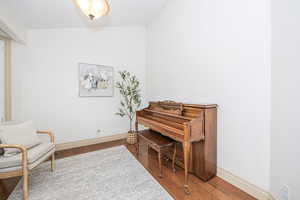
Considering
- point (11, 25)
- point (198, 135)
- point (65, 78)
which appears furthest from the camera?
point (65, 78)

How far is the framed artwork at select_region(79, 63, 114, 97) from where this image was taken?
3.17 m

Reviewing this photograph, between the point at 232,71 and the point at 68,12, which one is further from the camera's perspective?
the point at 68,12

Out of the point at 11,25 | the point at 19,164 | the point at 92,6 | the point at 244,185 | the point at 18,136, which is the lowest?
the point at 244,185

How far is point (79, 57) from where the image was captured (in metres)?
3.13

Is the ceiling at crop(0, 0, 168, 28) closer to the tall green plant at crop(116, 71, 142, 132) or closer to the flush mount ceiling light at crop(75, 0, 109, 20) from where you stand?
the flush mount ceiling light at crop(75, 0, 109, 20)

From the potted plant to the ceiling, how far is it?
1366 mm

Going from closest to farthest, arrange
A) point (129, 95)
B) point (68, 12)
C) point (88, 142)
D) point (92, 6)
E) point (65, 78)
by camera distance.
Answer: point (92, 6)
point (68, 12)
point (65, 78)
point (88, 142)
point (129, 95)

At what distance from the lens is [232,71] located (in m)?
1.75

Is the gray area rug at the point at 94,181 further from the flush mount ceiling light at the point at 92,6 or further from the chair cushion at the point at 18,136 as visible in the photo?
the flush mount ceiling light at the point at 92,6

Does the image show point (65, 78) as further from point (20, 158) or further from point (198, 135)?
point (198, 135)

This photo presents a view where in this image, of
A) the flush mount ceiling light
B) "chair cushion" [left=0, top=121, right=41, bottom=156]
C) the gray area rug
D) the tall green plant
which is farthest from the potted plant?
the flush mount ceiling light

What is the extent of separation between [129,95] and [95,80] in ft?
3.17

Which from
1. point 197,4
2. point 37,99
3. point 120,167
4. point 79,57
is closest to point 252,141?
point 120,167

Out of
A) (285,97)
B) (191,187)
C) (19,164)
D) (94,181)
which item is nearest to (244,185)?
(191,187)
